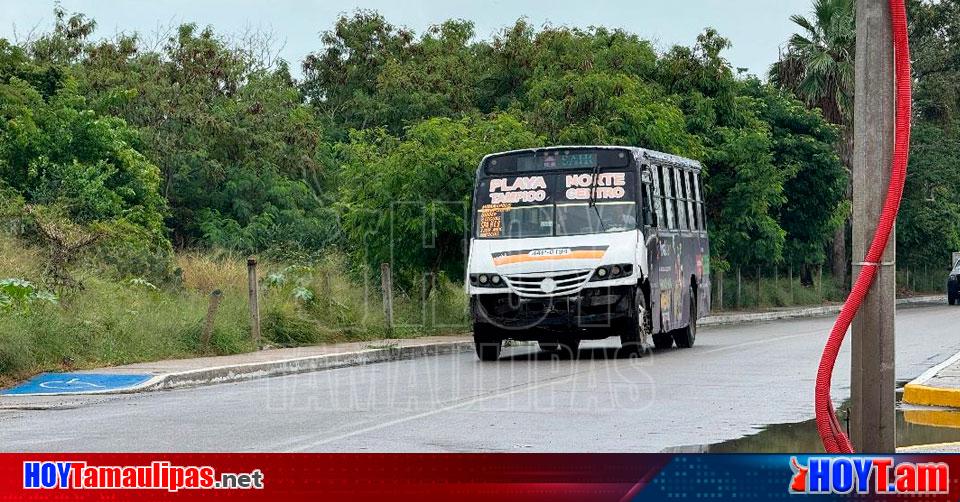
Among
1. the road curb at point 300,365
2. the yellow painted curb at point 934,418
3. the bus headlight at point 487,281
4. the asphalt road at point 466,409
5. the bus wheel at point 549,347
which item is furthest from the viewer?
the bus wheel at point 549,347

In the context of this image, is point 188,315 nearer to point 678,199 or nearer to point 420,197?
point 420,197

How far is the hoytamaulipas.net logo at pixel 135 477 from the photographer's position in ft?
23.8

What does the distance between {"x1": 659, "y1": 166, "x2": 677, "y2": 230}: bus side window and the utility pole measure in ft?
48.9

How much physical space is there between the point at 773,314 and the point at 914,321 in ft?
22.3

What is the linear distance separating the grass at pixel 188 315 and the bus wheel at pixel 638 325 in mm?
5818

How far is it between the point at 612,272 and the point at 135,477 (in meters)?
14.5

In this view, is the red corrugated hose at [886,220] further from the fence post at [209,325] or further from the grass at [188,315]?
the fence post at [209,325]

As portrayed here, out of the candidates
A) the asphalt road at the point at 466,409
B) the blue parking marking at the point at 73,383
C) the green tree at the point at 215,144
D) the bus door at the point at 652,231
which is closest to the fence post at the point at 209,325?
the asphalt road at the point at 466,409

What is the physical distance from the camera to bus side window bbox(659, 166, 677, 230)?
24359mm

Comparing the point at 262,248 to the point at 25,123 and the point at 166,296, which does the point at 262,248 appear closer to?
the point at 25,123

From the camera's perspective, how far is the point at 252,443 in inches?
473

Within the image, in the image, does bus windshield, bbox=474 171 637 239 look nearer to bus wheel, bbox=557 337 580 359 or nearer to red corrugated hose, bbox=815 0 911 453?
bus wheel, bbox=557 337 580 359

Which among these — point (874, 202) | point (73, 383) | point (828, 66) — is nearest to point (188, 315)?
point (73, 383)

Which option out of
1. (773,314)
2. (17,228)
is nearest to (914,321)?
(773,314)
